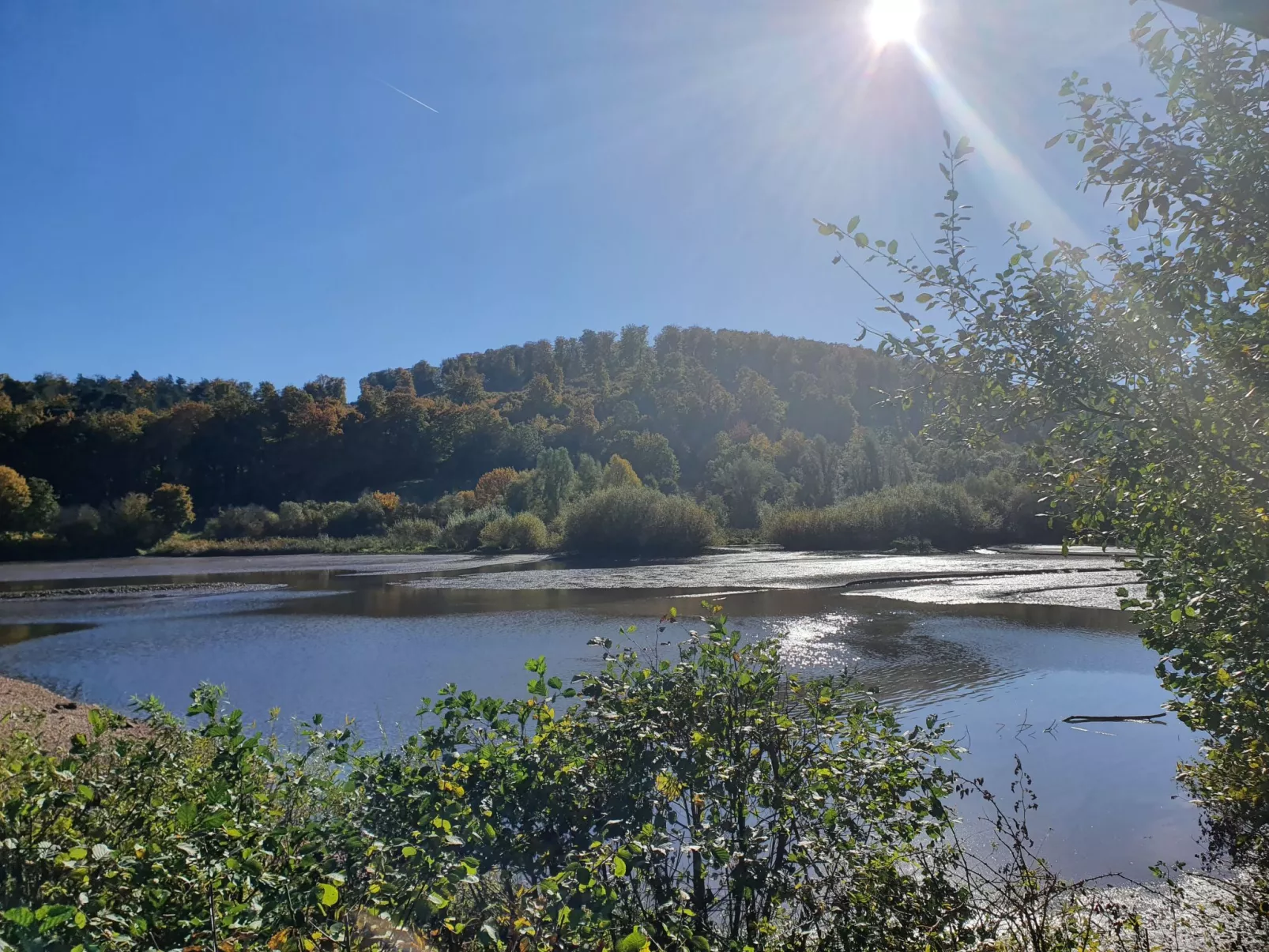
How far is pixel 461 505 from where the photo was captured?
238ft

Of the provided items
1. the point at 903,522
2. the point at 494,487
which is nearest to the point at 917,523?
the point at 903,522

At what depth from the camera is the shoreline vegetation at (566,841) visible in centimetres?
276

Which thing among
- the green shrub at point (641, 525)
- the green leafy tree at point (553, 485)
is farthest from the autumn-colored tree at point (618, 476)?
the green shrub at point (641, 525)

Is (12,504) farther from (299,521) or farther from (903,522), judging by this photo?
(903,522)

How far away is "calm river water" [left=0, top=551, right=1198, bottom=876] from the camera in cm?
855

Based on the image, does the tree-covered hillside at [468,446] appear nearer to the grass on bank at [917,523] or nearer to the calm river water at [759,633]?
the grass on bank at [917,523]

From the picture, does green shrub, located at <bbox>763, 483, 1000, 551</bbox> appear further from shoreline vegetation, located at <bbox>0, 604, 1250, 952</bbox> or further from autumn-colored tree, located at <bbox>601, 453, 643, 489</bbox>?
shoreline vegetation, located at <bbox>0, 604, 1250, 952</bbox>

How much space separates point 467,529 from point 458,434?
1741 inches

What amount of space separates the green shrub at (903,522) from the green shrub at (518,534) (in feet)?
55.3

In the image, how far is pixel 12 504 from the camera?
54906 millimetres

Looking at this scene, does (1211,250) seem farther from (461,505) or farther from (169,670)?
(461,505)

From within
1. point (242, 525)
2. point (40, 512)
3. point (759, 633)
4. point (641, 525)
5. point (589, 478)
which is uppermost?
point (589, 478)

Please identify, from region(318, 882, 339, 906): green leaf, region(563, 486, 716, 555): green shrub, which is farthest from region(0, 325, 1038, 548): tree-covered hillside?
region(318, 882, 339, 906): green leaf

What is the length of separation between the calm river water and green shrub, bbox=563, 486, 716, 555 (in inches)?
392
